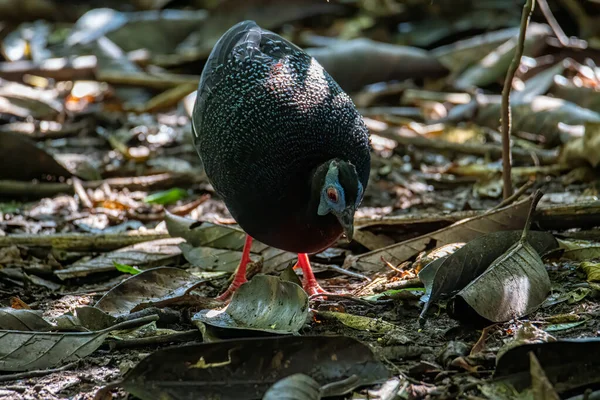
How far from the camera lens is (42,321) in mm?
3521

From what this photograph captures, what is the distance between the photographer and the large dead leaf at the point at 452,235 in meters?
4.36

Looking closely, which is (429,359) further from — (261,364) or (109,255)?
(109,255)

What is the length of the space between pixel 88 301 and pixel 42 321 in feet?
2.28

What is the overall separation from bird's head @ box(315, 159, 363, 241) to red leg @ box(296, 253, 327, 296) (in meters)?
0.74

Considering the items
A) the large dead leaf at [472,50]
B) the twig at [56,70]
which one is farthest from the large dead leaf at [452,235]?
the twig at [56,70]

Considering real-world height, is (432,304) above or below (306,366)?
below

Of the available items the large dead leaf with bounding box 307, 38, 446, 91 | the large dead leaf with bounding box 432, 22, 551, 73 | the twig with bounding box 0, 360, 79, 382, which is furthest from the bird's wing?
the large dead leaf with bounding box 432, 22, 551, 73

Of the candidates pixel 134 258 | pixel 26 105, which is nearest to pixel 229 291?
pixel 134 258

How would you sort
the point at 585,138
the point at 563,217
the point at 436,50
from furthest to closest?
the point at 436,50 < the point at 585,138 < the point at 563,217

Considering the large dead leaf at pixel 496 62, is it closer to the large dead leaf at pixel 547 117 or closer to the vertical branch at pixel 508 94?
the large dead leaf at pixel 547 117

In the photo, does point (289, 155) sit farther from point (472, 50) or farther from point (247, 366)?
point (472, 50)

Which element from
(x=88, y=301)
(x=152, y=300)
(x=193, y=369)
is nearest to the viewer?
(x=193, y=369)

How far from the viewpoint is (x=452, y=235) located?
4438 mm

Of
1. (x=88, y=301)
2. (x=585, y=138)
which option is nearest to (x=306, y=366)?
(x=88, y=301)
